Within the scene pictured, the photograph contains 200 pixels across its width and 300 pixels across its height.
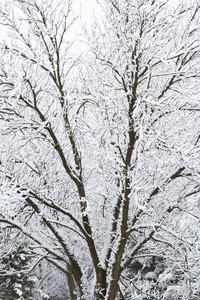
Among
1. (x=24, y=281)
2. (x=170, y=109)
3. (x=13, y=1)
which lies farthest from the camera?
(x=24, y=281)

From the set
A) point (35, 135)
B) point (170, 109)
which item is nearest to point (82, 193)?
point (35, 135)

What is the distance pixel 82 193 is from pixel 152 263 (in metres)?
13.2

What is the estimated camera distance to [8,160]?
4.89 meters

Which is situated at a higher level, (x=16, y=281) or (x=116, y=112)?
(x=116, y=112)

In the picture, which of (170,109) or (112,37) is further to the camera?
(112,37)

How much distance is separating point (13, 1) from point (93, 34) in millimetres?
1470

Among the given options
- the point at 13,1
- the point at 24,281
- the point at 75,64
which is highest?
the point at 75,64

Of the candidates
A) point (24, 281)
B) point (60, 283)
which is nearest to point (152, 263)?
point (60, 283)

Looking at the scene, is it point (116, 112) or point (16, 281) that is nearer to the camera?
point (116, 112)

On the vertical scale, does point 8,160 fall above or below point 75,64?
below

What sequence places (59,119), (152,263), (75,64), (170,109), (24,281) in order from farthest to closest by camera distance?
1. (152,263)
2. (24,281)
3. (75,64)
4. (59,119)
5. (170,109)

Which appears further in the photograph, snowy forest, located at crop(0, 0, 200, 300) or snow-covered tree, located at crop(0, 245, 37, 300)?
snow-covered tree, located at crop(0, 245, 37, 300)

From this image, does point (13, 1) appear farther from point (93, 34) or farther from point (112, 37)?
point (112, 37)

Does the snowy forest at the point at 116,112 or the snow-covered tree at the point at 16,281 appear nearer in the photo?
the snowy forest at the point at 116,112
